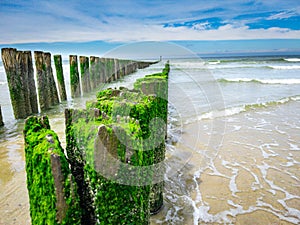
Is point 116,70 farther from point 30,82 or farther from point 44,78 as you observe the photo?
point 30,82

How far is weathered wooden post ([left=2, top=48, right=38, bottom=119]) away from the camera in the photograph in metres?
8.08

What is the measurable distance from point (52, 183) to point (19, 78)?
309 inches

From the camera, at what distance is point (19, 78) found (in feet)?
27.7

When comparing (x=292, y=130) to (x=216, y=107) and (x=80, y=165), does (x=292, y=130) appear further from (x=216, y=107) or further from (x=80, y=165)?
(x=80, y=165)

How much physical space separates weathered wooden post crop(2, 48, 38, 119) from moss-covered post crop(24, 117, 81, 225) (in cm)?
728

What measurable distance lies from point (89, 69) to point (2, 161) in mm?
10941

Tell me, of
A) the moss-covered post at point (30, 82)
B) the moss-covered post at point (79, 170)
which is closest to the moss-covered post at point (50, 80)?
the moss-covered post at point (30, 82)

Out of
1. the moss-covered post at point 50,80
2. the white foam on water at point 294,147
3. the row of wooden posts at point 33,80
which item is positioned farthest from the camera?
the moss-covered post at point 50,80

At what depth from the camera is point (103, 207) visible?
1985 millimetres

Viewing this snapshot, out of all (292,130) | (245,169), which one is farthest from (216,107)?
(245,169)

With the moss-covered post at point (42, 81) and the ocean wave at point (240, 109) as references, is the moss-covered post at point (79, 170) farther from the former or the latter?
the moss-covered post at point (42, 81)

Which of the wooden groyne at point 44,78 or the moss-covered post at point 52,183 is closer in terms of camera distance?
the moss-covered post at point 52,183

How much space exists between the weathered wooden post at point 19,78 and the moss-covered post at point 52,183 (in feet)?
23.9

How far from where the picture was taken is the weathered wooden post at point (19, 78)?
808 cm
